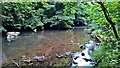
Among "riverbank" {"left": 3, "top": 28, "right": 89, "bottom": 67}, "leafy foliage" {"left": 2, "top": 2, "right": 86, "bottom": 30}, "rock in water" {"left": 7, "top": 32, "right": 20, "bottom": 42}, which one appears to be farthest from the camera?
"leafy foliage" {"left": 2, "top": 2, "right": 86, "bottom": 30}

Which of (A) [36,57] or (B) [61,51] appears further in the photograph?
(B) [61,51]

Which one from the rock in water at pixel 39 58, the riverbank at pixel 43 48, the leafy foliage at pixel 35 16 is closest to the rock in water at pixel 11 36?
the riverbank at pixel 43 48

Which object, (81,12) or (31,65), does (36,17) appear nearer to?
(81,12)

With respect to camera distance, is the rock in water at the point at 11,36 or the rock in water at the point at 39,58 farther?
the rock in water at the point at 11,36

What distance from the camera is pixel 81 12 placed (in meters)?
11.1

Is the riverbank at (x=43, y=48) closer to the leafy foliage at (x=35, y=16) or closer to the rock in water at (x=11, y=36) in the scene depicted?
the rock in water at (x=11, y=36)

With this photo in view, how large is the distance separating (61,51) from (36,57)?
3.05 feet

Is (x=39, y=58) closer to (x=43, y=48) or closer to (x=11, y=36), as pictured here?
(x=43, y=48)

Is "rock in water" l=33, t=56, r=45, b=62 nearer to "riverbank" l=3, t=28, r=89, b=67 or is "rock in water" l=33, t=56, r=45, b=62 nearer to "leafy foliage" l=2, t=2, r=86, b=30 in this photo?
→ "riverbank" l=3, t=28, r=89, b=67

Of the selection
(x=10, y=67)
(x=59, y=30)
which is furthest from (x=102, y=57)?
(x=59, y=30)

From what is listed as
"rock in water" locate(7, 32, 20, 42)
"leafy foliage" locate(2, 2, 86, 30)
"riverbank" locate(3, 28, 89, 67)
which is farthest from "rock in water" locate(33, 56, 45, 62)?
"leafy foliage" locate(2, 2, 86, 30)

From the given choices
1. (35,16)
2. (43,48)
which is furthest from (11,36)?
(35,16)

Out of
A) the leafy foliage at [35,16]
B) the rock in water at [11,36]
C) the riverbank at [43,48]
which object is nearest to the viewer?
the riverbank at [43,48]

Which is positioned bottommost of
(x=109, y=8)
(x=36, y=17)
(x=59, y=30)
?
(x=59, y=30)
